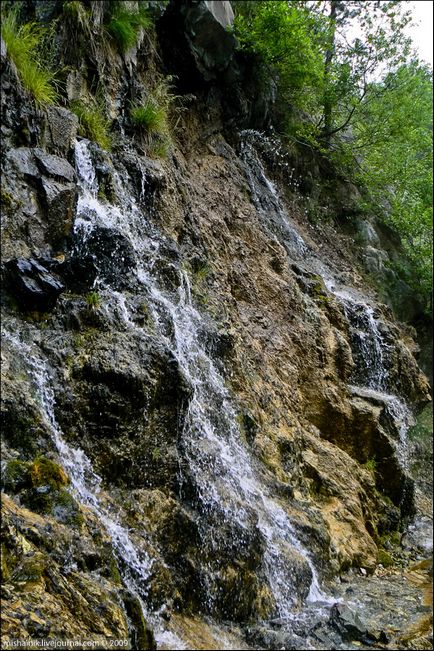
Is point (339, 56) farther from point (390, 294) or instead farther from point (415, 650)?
point (415, 650)

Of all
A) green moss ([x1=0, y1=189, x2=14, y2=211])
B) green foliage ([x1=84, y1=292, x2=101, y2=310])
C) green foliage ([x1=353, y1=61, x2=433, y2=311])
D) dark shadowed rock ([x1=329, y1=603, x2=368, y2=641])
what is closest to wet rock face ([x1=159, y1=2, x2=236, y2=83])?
green foliage ([x1=353, y1=61, x2=433, y2=311])

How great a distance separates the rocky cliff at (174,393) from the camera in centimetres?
439

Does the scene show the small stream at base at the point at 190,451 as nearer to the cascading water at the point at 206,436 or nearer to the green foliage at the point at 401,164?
the cascading water at the point at 206,436

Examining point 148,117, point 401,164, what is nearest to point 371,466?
point 148,117

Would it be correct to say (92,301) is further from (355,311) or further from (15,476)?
(355,311)

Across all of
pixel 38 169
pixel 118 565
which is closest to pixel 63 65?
pixel 38 169

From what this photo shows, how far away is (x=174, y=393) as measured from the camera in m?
5.67

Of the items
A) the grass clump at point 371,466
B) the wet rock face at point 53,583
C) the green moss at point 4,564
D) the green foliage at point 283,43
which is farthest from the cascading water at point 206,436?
the green foliage at point 283,43

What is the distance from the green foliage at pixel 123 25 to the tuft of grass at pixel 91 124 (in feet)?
5.00

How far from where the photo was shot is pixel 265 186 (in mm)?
12203

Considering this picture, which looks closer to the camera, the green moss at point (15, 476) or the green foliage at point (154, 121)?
the green moss at point (15, 476)

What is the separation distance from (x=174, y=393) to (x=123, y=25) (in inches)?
231

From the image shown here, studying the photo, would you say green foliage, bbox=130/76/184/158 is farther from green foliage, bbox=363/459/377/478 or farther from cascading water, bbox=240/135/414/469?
green foliage, bbox=363/459/377/478

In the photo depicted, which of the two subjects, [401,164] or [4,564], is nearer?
[4,564]
